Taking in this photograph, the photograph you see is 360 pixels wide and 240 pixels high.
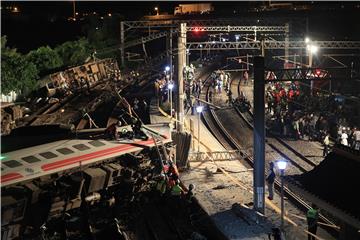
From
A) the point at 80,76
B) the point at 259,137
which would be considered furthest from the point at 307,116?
the point at 80,76

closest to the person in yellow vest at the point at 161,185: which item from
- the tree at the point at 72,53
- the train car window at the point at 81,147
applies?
the train car window at the point at 81,147

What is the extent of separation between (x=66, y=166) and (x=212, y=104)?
59.4ft

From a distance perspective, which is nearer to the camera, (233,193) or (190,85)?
(233,193)

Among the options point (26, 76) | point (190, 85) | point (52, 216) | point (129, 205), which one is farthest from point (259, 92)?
point (26, 76)

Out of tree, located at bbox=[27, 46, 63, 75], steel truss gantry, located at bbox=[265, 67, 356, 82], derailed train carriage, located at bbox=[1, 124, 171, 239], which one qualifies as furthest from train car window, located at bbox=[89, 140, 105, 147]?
tree, located at bbox=[27, 46, 63, 75]

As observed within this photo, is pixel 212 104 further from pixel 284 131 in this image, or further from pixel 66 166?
pixel 66 166

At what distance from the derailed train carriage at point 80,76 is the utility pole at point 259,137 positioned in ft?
80.1

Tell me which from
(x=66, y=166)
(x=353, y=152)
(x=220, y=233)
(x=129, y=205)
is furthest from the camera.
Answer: (x=129, y=205)

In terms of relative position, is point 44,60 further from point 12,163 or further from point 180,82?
point 12,163

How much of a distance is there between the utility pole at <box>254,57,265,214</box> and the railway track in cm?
236

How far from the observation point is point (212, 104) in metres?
33.5

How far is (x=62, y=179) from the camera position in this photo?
1650cm

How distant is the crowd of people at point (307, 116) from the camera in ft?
83.8

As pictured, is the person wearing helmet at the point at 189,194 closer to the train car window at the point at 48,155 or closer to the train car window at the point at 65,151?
the train car window at the point at 65,151
